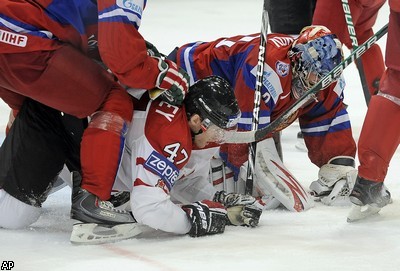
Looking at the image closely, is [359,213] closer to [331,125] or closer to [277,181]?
[277,181]

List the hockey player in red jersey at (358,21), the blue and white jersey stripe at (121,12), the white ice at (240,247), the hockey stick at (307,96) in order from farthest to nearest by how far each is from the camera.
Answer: the hockey player in red jersey at (358,21), the hockey stick at (307,96), the blue and white jersey stripe at (121,12), the white ice at (240,247)

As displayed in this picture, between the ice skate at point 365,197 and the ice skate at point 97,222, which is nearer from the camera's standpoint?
the ice skate at point 97,222

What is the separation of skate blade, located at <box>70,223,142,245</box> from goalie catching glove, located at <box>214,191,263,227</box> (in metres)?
0.32

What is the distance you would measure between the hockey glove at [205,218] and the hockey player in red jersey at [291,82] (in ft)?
1.54

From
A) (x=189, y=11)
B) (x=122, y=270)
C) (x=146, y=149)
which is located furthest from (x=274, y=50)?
(x=189, y=11)

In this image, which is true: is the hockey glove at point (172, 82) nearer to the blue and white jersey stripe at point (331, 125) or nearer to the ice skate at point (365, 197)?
the ice skate at point (365, 197)

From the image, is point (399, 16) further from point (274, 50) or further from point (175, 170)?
point (175, 170)

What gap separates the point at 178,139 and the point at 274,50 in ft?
2.10

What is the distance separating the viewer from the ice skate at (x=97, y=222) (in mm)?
2606

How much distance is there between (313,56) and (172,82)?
1.91 feet

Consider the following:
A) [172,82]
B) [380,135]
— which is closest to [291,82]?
[380,135]

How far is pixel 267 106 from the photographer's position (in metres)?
3.14

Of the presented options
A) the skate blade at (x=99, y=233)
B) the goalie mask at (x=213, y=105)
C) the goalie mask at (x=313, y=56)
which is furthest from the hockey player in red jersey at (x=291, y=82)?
the skate blade at (x=99, y=233)

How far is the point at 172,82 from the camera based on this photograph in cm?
269
